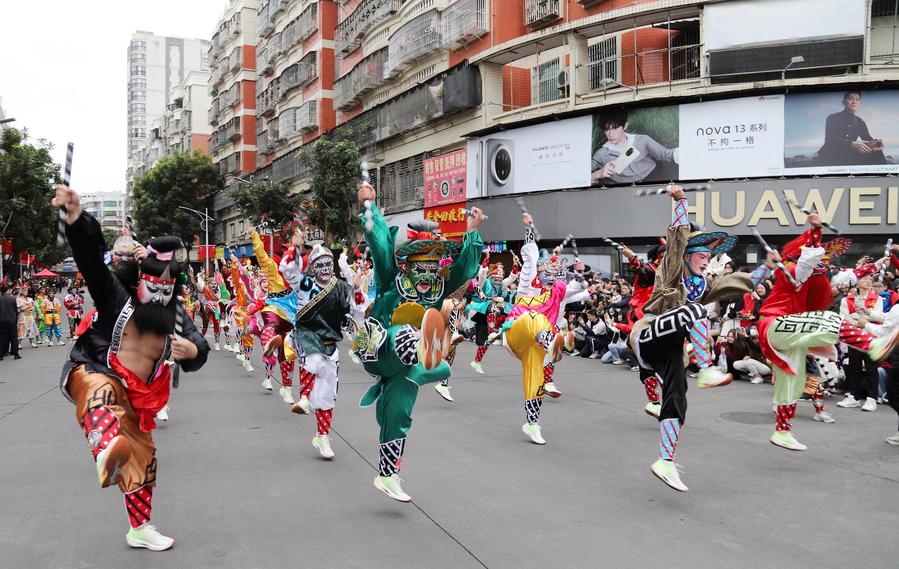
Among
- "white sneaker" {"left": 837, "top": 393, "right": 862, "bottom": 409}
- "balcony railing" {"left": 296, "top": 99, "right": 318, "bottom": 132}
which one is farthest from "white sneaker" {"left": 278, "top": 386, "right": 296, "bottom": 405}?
"balcony railing" {"left": 296, "top": 99, "right": 318, "bottom": 132}

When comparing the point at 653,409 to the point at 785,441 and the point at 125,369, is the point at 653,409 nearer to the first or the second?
the point at 785,441

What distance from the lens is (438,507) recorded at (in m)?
5.25

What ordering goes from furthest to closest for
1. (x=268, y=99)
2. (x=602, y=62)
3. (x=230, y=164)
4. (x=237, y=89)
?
(x=230, y=164)
(x=237, y=89)
(x=268, y=99)
(x=602, y=62)

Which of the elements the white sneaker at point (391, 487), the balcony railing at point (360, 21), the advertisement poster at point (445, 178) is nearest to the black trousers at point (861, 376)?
the white sneaker at point (391, 487)

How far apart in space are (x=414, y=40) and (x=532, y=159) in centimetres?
939

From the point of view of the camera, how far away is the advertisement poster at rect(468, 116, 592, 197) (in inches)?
919

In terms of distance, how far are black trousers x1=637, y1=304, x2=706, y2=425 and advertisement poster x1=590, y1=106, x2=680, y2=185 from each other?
54.3 ft

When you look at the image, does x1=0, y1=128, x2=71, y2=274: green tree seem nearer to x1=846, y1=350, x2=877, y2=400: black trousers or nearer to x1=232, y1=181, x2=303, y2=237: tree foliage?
x1=232, y1=181, x2=303, y2=237: tree foliage

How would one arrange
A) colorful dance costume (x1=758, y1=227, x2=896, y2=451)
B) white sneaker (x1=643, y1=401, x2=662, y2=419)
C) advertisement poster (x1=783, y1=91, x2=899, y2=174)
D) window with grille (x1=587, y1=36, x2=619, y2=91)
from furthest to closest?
window with grille (x1=587, y1=36, x2=619, y2=91), advertisement poster (x1=783, y1=91, x2=899, y2=174), white sneaker (x1=643, y1=401, x2=662, y2=419), colorful dance costume (x1=758, y1=227, x2=896, y2=451)

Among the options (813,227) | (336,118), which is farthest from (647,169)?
(336,118)

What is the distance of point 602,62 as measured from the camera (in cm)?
2298

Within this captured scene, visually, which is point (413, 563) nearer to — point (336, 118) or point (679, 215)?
point (679, 215)

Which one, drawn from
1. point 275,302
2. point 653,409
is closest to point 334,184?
point 275,302

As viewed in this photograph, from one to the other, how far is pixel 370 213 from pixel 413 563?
2.41 m
